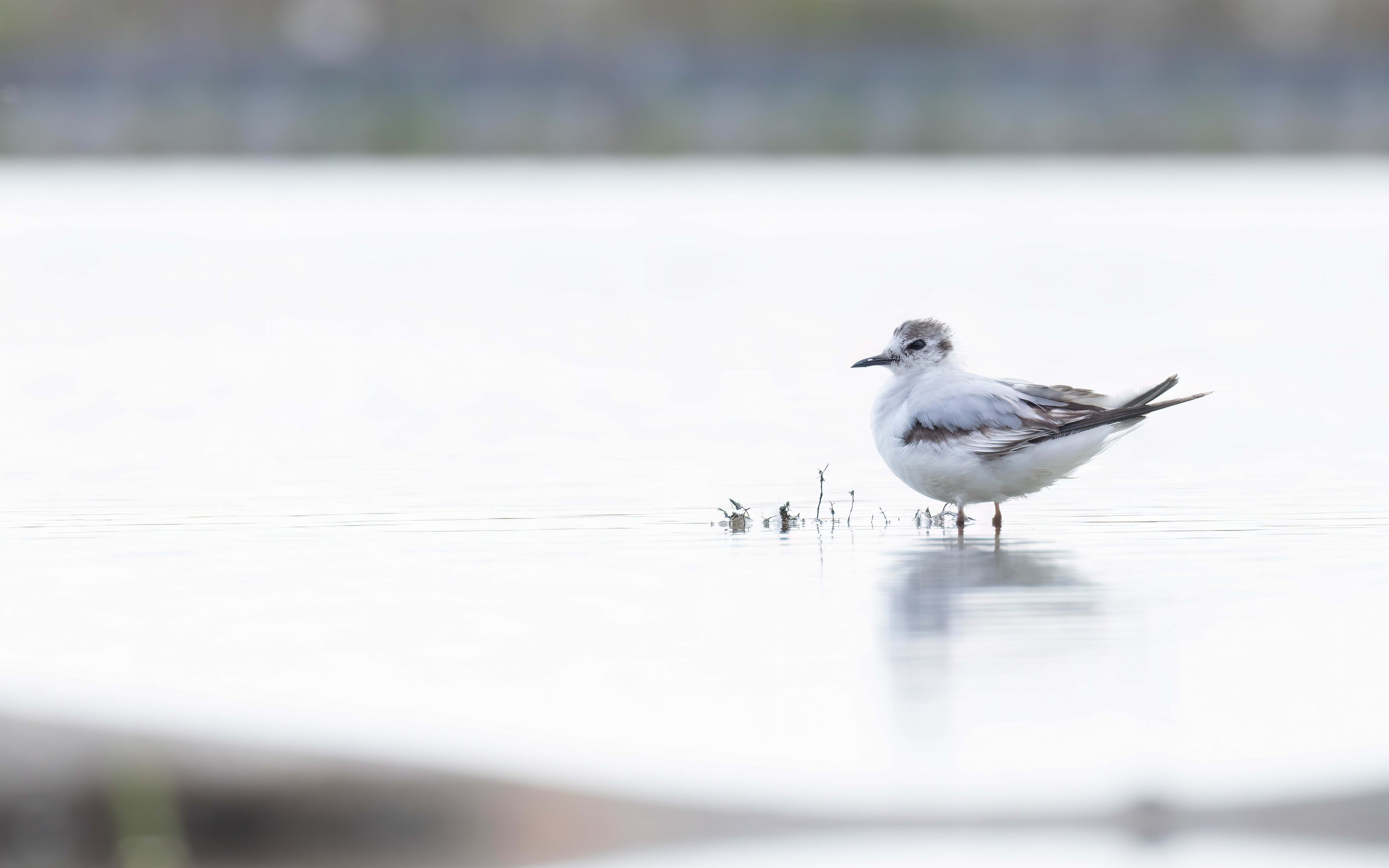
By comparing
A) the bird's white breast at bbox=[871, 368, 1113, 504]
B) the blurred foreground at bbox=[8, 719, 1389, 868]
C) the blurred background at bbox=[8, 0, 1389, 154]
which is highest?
the blurred background at bbox=[8, 0, 1389, 154]

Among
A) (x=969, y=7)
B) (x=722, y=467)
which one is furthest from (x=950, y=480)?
(x=969, y=7)

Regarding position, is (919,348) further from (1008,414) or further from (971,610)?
(971,610)

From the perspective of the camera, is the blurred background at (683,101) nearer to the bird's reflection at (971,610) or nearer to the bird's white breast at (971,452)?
the bird's white breast at (971,452)

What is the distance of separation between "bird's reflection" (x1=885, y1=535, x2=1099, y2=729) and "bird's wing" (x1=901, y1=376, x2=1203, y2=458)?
448mm

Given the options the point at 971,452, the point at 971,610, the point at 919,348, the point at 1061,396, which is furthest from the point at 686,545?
the point at 919,348

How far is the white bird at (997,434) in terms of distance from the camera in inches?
331

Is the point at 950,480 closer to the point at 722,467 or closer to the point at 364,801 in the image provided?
the point at 722,467

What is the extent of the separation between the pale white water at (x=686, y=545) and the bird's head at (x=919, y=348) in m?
0.67

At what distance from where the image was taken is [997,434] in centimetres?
846

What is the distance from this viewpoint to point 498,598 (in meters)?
6.97

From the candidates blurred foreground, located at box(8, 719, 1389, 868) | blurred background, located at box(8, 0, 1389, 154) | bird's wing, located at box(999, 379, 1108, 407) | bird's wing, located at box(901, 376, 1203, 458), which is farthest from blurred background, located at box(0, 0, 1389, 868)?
blurred background, located at box(8, 0, 1389, 154)

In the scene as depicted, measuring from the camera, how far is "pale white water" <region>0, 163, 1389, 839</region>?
16.5 feet

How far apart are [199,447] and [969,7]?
48.3 m

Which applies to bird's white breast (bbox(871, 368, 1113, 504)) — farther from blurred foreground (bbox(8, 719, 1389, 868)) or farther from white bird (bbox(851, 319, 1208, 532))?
blurred foreground (bbox(8, 719, 1389, 868))
